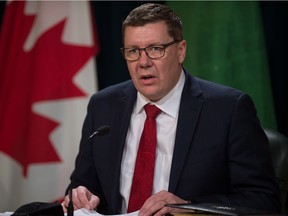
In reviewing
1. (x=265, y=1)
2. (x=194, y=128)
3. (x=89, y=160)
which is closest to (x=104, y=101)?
(x=89, y=160)

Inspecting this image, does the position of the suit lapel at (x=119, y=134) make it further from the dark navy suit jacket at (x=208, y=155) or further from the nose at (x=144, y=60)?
the nose at (x=144, y=60)

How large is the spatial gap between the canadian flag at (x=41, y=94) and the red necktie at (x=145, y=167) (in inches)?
46.9

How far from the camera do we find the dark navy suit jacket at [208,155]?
2.51 metres

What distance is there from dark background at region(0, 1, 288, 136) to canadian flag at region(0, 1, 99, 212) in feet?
0.52

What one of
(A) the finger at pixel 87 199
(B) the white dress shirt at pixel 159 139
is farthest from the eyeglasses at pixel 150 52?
(A) the finger at pixel 87 199

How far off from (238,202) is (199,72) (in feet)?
4.90

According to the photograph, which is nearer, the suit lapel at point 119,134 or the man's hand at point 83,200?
the man's hand at point 83,200

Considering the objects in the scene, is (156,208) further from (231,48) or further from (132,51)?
(231,48)

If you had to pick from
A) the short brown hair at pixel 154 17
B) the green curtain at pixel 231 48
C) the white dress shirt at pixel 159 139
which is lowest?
the white dress shirt at pixel 159 139

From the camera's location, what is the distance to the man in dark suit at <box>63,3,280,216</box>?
2555 millimetres

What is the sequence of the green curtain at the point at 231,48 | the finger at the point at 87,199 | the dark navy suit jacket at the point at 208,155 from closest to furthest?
1. the finger at the point at 87,199
2. the dark navy suit jacket at the point at 208,155
3. the green curtain at the point at 231,48

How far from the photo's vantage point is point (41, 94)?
379 centimetres

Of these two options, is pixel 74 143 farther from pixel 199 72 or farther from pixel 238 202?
pixel 238 202

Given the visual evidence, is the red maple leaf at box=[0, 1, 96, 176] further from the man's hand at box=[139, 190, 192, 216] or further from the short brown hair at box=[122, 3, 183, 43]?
the man's hand at box=[139, 190, 192, 216]
